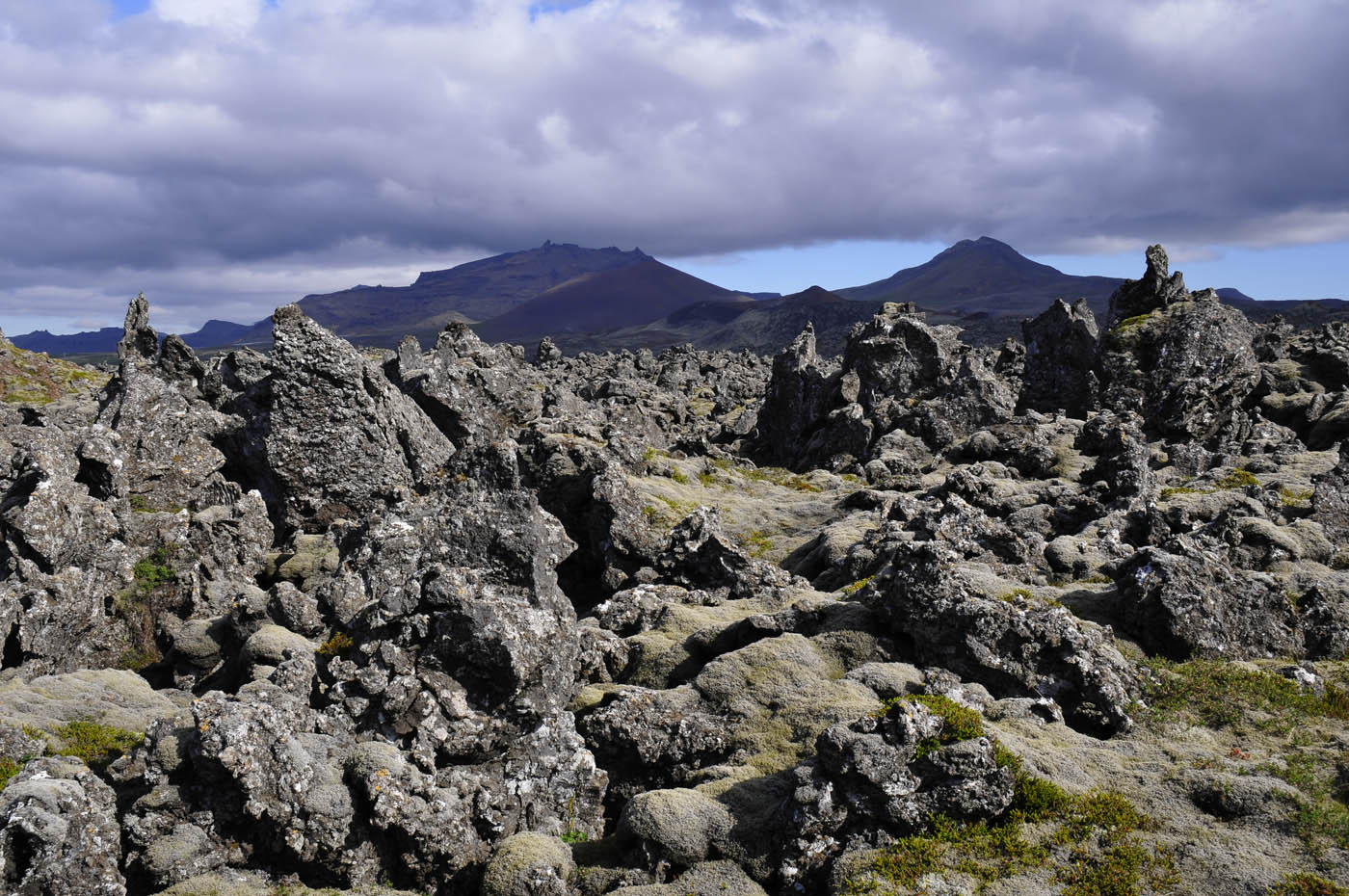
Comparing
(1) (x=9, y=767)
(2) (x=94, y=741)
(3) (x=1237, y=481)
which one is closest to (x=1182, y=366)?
(3) (x=1237, y=481)

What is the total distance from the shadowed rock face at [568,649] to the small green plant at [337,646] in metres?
0.11

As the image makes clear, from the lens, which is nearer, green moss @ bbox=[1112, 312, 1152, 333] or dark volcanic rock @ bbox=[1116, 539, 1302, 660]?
dark volcanic rock @ bbox=[1116, 539, 1302, 660]

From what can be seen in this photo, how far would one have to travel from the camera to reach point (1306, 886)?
11297mm

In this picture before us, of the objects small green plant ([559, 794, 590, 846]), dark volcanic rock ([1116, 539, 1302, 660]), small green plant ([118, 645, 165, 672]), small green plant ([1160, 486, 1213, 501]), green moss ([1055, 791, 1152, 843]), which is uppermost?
small green plant ([1160, 486, 1213, 501])

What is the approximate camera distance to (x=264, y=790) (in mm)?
12992

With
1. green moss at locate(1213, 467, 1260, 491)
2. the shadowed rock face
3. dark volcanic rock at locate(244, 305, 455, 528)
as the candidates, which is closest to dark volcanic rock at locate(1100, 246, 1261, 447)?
the shadowed rock face

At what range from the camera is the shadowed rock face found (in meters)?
13.2

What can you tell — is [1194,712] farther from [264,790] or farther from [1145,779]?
[264,790]

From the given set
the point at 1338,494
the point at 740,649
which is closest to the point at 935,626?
the point at 740,649

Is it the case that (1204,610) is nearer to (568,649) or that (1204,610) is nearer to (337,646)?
(568,649)

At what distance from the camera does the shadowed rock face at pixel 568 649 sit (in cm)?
1318

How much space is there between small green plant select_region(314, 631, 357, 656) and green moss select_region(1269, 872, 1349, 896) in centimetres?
1682

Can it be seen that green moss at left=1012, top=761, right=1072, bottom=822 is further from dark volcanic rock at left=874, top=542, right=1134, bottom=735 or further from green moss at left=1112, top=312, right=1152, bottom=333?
green moss at left=1112, top=312, right=1152, bottom=333

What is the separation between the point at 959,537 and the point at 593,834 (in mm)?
15404
